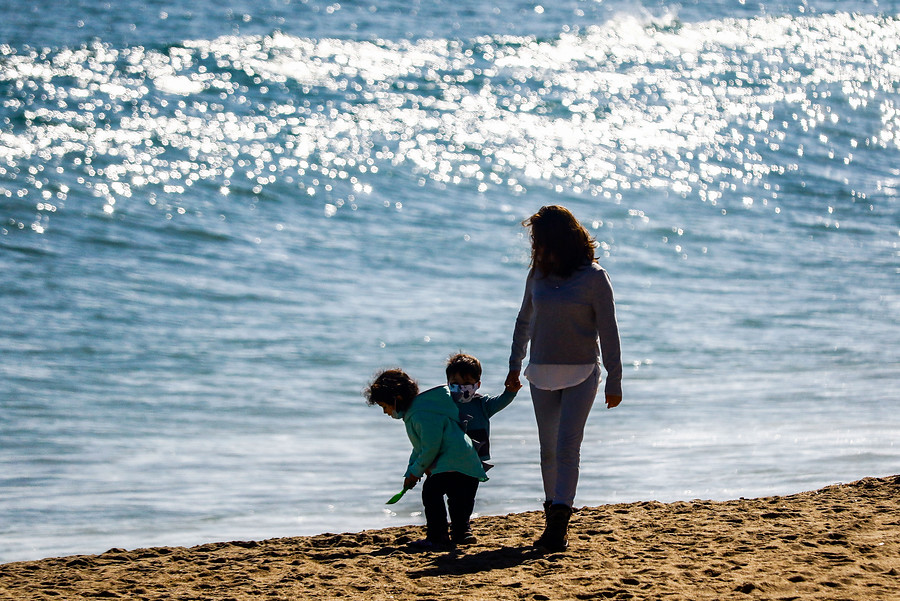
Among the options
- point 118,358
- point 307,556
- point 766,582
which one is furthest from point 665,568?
point 118,358

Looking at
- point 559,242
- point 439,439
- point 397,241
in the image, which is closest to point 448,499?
point 439,439

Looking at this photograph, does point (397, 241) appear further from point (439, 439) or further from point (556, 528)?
point (556, 528)

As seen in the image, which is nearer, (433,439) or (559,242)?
(559,242)

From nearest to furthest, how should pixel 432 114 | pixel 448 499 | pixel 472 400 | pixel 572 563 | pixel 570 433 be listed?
1. pixel 572 563
2. pixel 570 433
3. pixel 448 499
4. pixel 472 400
5. pixel 432 114

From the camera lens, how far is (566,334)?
5.07 metres

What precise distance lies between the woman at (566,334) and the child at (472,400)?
11.4 inches

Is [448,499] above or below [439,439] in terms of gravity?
below

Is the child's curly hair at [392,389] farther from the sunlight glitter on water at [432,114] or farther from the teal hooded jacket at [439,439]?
the sunlight glitter on water at [432,114]

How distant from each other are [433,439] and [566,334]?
804 millimetres

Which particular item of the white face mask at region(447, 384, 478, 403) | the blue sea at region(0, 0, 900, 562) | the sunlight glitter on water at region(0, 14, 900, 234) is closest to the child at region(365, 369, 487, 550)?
the white face mask at region(447, 384, 478, 403)

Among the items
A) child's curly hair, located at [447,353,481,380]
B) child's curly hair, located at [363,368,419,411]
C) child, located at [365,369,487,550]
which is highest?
child's curly hair, located at [447,353,481,380]

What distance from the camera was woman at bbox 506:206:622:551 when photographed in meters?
5.01

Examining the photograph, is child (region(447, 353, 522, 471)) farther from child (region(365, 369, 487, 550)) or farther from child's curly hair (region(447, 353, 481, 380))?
child (region(365, 369, 487, 550))

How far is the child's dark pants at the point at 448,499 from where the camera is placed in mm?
5371
